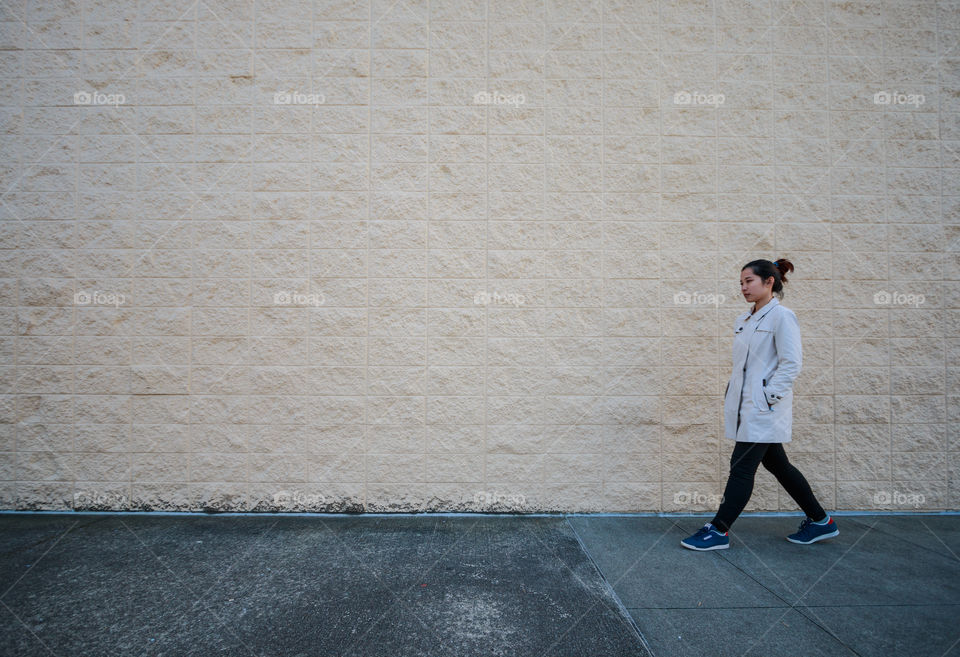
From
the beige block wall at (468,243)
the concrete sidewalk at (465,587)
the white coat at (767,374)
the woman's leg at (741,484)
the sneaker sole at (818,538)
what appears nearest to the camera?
the concrete sidewalk at (465,587)

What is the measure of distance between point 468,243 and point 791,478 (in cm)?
343

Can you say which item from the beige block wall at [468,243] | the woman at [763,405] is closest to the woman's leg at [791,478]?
the woman at [763,405]

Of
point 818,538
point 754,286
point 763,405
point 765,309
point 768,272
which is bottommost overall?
point 818,538

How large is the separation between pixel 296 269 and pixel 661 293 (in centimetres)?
356

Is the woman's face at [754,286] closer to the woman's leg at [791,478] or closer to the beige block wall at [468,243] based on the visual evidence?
the beige block wall at [468,243]

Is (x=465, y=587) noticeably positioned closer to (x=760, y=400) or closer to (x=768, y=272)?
(x=760, y=400)

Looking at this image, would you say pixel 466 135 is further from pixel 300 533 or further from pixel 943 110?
pixel 943 110

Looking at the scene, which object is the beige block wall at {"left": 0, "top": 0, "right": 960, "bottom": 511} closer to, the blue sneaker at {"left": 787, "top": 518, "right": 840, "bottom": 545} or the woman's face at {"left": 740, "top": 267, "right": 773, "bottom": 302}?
the blue sneaker at {"left": 787, "top": 518, "right": 840, "bottom": 545}

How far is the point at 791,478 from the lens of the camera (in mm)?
3607

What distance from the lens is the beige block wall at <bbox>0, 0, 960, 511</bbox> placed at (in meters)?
4.20

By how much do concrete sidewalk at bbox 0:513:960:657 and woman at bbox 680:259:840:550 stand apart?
0.67 feet

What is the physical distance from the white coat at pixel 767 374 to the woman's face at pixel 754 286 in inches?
3.6

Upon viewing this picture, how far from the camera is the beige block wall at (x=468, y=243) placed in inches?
165

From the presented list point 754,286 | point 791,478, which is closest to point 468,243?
point 754,286
